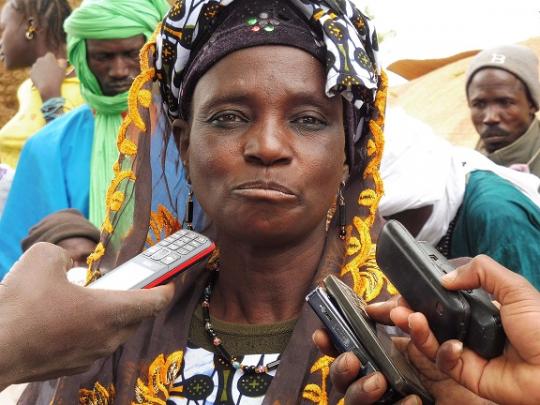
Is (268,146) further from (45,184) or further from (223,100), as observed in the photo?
(45,184)

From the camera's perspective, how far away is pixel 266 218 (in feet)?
6.59

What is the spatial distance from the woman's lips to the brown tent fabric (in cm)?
556

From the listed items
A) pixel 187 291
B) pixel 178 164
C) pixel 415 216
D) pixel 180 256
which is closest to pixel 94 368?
pixel 187 291

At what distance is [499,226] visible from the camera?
3.56 metres

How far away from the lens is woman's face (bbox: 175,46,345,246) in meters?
2.01

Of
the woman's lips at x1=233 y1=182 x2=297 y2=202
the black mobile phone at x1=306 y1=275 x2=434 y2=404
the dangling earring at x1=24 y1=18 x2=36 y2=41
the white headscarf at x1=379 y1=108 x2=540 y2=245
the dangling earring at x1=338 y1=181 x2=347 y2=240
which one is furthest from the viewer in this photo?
the dangling earring at x1=24 y1=18 x2=36 y2=41

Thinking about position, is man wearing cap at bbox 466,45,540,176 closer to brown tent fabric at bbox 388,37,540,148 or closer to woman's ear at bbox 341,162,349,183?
brown tent fabric at bbox 388,37,540,148

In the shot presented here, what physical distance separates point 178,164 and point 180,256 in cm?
75

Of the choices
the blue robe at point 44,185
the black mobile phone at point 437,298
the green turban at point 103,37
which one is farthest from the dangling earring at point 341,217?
the blue robe at point 44,185

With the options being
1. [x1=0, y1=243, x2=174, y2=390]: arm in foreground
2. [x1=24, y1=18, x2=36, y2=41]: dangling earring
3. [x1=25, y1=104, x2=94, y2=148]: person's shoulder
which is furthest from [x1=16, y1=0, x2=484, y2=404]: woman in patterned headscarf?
[x1=24, y1=18, x2=36, y2=41]: dangling earring

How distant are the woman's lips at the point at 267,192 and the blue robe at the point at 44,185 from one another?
2.63 meters

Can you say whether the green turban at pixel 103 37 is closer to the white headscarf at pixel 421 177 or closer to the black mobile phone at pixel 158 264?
the white headscarf at pixel 421 177

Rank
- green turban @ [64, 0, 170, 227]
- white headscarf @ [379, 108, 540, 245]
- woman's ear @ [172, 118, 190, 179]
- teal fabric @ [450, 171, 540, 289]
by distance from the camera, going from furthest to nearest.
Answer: green turban @ [64, 0, 170, 227]
white headscarf @ [379, 108, 540, 245]
teal fabric @ [450, 171, 540, 289]
woman's ear @ [172, 118, 190, 179]

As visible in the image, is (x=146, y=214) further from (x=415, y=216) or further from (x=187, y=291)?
(x=415, y=216)
